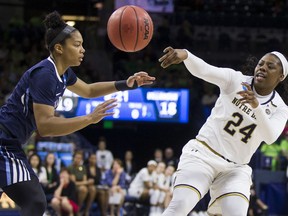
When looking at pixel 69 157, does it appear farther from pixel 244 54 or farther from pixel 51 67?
pixel 51 67

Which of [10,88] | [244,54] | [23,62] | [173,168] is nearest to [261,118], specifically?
[173,168]

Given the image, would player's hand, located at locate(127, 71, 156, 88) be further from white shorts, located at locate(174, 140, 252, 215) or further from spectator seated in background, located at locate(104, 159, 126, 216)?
spectator seated in background, located at locate(104, 159, 126, 216)

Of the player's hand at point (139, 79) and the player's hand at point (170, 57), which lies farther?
the player's hand at point (139, 79)

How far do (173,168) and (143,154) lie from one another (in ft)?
14.9

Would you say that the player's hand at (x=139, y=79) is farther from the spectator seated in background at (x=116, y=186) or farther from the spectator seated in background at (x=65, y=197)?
the spectator seated in background at (x=116, y=186)

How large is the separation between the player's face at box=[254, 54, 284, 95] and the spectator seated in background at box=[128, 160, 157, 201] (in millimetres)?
7183

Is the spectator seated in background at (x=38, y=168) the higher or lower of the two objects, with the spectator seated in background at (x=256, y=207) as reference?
higher

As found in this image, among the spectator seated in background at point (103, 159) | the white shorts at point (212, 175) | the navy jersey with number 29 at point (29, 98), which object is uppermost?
the navy jersey with number 29 at point (29, 98)

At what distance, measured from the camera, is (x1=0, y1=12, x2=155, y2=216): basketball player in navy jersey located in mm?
4852

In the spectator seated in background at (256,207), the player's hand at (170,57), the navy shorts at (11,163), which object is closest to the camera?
the navy shorts at (11,163)

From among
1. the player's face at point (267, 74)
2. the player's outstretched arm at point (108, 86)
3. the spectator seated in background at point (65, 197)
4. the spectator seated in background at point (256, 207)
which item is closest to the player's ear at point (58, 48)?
the player's outstretched arm at point (108, 86)

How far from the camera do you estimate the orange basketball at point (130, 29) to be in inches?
257

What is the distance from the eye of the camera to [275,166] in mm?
Result: 15516

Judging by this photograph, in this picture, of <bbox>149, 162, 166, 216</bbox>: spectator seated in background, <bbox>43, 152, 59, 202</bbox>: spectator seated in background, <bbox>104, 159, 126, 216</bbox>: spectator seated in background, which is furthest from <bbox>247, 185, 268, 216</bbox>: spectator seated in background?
<bbox>43, 152, 59, 202</bbox>: spectator seated in background
